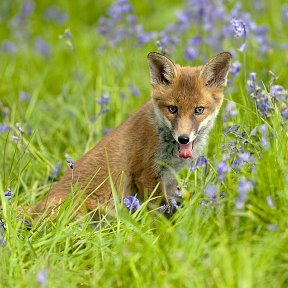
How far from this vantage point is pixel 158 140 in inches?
210

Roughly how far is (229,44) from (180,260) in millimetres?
4893

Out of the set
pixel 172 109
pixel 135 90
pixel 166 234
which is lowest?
pixel 166 234

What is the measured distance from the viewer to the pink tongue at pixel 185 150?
16.8ft

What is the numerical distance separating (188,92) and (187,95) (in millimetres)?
31

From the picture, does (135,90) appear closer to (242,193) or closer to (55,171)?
(55,171)

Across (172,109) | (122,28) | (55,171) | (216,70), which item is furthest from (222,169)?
(122,28)

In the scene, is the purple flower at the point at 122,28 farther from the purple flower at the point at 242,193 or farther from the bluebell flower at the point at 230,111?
the purple flower at the point at 242,193

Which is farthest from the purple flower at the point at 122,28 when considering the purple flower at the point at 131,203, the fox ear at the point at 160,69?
the purple flower at the point at 131,203

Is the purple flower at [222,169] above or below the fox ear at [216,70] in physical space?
below

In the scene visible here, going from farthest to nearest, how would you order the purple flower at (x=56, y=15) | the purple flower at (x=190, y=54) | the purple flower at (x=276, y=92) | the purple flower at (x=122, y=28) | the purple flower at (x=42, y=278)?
the purple flower at (x=56, y=15) → the purple flower at (x=122, y=28) → the purple flower at (x=190, y=54) → the purple flower at (x=276, y=92) → the purple flower at (x=42, y=278)

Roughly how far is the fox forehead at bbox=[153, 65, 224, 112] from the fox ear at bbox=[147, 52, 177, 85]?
2.1 inches

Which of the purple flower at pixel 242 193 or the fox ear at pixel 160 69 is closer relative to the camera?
the purple flower at pixel 242 193

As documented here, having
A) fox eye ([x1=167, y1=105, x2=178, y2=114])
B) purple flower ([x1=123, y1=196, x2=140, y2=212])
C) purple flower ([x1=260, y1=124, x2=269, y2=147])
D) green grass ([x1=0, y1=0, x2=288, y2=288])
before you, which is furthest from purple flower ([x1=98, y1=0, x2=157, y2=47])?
purple flower ([x1=260, y1=124, x2=269, y2=147])

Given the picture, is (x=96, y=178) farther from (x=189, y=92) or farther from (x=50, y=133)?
(x=50, y=133)
